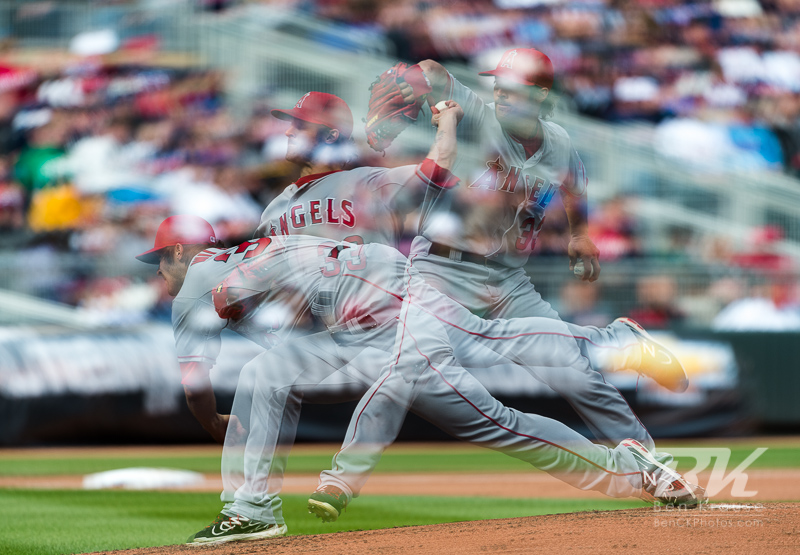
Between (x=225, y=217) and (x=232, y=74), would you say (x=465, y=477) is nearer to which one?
(x=225, y=217)

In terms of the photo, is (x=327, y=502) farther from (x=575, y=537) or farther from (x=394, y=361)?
(x=575, y=537)

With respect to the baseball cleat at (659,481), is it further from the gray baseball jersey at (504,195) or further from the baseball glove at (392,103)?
the baseball glove at (392,103)

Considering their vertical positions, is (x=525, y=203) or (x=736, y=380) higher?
(x=525, y=203)

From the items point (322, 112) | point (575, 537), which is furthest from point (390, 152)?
point (575, 537)

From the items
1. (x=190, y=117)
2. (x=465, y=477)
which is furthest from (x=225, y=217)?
(x=465, y=477)

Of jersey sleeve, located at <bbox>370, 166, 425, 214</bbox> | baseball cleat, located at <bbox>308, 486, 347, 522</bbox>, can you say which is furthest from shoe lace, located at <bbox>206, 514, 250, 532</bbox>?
jersey sleeve, located at <bbox>370, 166, 425, 214</bbox>

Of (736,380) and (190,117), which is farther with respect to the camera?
(190,117)
